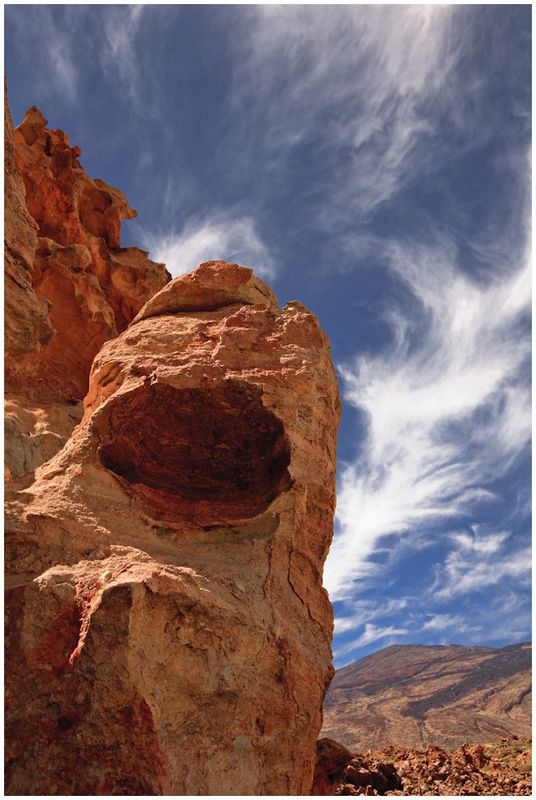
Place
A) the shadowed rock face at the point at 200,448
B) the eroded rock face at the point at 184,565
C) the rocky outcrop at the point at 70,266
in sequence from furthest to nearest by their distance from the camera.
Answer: the rocky outcrop at the point at 70,266
the shadowed rock face at the point at 200,448
the eroded rock face at the point at 184,565

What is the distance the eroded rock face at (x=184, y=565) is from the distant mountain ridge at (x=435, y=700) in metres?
26.6

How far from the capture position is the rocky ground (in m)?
13.2

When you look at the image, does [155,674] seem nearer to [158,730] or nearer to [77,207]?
[158,730]

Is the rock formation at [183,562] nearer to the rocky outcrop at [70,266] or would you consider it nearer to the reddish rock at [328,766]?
the rocky outcrop at [70,266]

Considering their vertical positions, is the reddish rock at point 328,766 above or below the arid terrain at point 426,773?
above

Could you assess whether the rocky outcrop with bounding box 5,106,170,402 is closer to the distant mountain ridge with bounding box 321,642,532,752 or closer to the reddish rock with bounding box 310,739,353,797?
the reddish rock with bounding box 310,739,353,797

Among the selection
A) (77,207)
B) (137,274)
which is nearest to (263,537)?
(137,274)

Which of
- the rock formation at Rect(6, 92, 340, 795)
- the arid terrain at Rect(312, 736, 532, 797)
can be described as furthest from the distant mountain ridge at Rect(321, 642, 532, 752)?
the rock formation at Rect(6, 92, 340, 795)

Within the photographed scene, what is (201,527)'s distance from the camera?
8.82 meters

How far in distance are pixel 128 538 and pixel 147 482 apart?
5.08 ft

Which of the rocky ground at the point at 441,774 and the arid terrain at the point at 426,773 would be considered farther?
the rocky ground at the point at 441,774

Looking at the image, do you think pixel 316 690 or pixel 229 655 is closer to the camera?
pixel 229 655

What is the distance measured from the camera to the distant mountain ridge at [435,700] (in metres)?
36.6

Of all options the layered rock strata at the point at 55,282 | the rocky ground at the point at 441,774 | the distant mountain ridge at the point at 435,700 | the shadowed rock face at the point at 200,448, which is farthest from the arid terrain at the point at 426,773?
the distant mountain ridge at the point at 435,700
